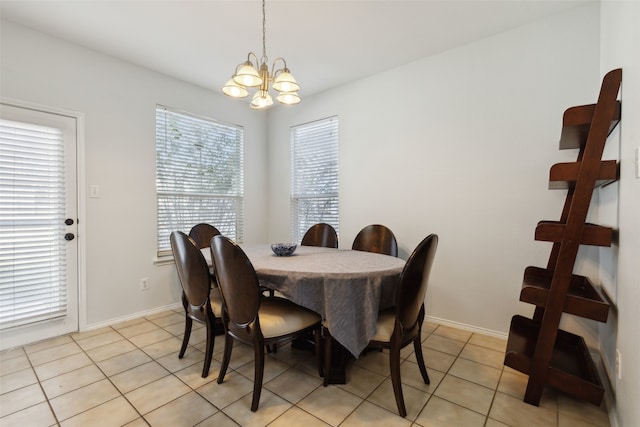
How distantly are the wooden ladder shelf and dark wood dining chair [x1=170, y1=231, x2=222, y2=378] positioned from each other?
183cm

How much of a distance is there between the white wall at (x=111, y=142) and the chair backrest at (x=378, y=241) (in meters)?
2.14

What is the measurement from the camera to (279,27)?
7.69 feet

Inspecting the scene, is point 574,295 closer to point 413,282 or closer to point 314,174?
point 413,282

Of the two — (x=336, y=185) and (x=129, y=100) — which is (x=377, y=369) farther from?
(x=129, y=100)

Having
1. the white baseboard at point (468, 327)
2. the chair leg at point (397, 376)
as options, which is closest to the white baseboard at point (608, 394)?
the white baseboard at point (468, 327)

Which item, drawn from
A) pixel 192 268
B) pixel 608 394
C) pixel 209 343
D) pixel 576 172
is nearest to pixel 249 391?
pixel 209 343

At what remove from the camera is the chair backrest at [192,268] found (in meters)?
1.80

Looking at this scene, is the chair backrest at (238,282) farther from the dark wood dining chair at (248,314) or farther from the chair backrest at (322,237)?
the chair backrest at (322,237)

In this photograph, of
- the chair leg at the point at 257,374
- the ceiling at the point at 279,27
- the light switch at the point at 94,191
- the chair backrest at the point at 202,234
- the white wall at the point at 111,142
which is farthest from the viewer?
the chair backrest at the point at 202,234

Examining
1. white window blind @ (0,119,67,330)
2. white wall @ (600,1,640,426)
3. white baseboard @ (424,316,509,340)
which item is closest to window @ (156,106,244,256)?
white window blind @ (0,119,67,330)

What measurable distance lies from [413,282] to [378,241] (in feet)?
4.28

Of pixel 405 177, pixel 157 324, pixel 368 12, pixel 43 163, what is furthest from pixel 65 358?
pixel 368 12

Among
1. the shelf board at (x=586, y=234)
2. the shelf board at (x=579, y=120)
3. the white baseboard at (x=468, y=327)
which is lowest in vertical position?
the white baseboard at (x=468, y=327)

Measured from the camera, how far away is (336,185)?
3506mm
